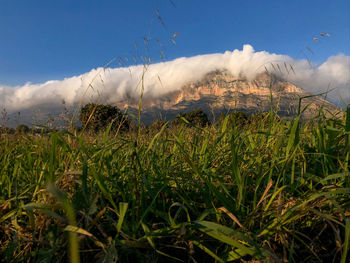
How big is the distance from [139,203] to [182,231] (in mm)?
344

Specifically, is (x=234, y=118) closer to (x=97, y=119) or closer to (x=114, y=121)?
(x=114, y=121)

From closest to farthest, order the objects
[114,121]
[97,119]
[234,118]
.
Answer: [234,118]
[114,121]
[97,119]

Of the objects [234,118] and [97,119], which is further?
[97,119]

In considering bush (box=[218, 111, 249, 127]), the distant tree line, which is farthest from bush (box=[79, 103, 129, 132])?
bush (box=[218, 111, 249, 127])

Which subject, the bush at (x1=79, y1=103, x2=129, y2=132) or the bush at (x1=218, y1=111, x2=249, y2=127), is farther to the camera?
the bush at (x1=79, y1=103, x2=129, y2=132)

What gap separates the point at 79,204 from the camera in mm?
1184

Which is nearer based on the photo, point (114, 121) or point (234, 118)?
point (234, 118)

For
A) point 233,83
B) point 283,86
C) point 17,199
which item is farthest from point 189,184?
point 283,86

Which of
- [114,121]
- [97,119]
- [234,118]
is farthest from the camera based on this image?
[97,119]

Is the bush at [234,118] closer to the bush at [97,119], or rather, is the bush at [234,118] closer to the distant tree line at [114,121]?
the distant tree line at [114,121]

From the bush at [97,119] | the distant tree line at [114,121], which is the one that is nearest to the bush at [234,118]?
the distant tree line at [114,121]

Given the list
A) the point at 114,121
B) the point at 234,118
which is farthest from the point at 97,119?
the point at 234,118

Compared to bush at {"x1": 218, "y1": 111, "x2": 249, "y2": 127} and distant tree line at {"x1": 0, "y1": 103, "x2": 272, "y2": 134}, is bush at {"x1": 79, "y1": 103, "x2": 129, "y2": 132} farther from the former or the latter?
bush at {"x1": 218, "y1": 111, "x2": 249, "y2": 127}

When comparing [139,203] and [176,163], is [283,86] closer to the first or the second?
[176,163]
